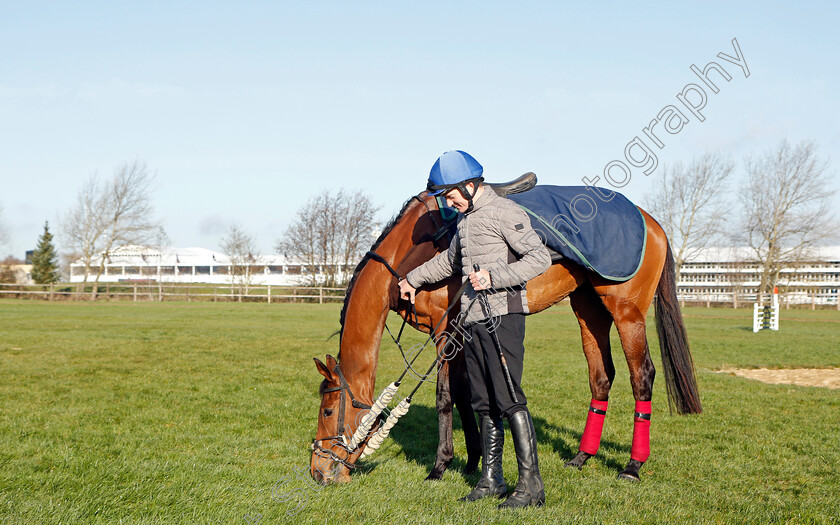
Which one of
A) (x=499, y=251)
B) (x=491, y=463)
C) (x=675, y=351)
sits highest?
(x=499, y=251)

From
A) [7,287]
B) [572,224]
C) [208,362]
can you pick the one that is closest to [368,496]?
[572,224]

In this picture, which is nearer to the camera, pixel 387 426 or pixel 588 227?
pixel 387 426

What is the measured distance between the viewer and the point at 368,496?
375 centimetres

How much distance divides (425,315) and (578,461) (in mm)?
1696

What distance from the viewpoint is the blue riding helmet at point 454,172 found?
3.53 m

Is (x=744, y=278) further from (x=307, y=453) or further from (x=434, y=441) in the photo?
(x=307, y=453)

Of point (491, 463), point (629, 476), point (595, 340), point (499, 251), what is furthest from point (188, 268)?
point (499, 251)

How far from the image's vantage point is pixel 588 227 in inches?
175

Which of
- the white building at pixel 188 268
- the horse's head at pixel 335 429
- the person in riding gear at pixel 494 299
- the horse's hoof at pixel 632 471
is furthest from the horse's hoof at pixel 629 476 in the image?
the white building at pixel 188 268

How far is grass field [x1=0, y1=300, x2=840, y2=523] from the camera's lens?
3.46m

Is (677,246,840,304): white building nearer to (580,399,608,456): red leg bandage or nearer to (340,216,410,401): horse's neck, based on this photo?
(580,399,608,456): red leg bandage

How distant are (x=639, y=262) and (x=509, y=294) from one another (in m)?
1.60

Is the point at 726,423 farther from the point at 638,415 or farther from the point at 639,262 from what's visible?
the point at 639,262

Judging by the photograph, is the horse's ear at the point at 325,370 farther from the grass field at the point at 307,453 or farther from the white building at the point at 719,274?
the white building at the point at 719,274
